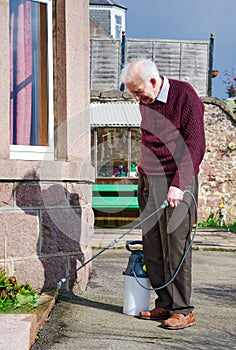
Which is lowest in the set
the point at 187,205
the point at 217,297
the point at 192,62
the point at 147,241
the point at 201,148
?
the point at 217,297

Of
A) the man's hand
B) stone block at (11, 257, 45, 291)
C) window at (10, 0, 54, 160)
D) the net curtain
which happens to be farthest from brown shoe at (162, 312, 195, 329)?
the net curtain

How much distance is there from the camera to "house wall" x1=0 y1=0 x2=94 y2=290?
457 cm

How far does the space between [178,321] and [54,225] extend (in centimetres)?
134

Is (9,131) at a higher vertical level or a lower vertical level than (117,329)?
higher

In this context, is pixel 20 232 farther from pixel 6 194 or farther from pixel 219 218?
pixel 219 218

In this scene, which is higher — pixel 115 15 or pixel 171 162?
pixel 115 15

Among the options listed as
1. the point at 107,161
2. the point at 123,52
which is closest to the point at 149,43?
the point at 123,52

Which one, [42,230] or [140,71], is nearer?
[140,71]

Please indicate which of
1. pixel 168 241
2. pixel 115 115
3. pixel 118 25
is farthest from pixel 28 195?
pixel 118 25

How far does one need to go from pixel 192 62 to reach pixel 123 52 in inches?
80.3

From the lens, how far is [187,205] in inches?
161

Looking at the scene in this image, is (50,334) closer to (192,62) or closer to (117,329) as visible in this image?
(117,329)

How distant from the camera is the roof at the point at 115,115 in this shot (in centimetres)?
1502

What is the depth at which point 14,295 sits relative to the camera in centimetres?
410
